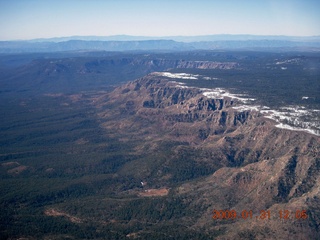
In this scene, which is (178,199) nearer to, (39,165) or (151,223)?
(151,223)

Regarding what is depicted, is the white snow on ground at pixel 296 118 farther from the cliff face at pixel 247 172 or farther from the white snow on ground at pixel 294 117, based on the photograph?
the cliff face at pixel 247 172

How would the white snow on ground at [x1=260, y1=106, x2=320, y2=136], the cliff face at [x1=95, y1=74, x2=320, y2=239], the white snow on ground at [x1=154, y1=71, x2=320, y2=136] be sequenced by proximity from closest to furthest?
the cliff face at [x1=95, y1=74, x2=320, y2=239] → the white snow on ground at [x1=260, y1=106, x2=320, y2=136] → the white snow on ground at [x1=154, y1=71, x2=320, y2=136]

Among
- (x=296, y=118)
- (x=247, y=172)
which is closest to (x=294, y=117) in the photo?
(x=296, y=118)

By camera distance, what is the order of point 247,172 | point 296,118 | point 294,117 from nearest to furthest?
point 247,172 < point 296,118 < point 294,117

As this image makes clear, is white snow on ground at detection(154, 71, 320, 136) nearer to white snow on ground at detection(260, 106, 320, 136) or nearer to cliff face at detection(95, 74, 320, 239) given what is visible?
white snow on ground at detection(260, 106, 320, 136)

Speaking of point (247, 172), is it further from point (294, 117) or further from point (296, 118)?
point (294, 117)

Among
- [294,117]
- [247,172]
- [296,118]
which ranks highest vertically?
[294,117]

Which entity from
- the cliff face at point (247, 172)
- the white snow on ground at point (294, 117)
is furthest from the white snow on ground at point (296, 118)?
the cliff face at point (247, 172)

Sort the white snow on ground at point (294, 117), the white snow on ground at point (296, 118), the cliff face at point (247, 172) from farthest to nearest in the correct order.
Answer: the white snow on ground at point (294, 117)
the white snow on ground at point (296, 118)
the cliff face at point (247, 172)

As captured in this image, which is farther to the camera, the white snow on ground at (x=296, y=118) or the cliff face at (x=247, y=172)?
the white snow on ground at (x=296, y=118)

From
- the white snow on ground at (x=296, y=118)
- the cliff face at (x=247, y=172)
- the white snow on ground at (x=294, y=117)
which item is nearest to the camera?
the cliff face at (x=247, y=172)

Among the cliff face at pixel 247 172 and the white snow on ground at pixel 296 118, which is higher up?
the white snow on ground at pixel 296 118

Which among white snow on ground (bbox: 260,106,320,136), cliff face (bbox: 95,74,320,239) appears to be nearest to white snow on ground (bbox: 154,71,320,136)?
white snow on ground (bbox: 260,106,320,136)
